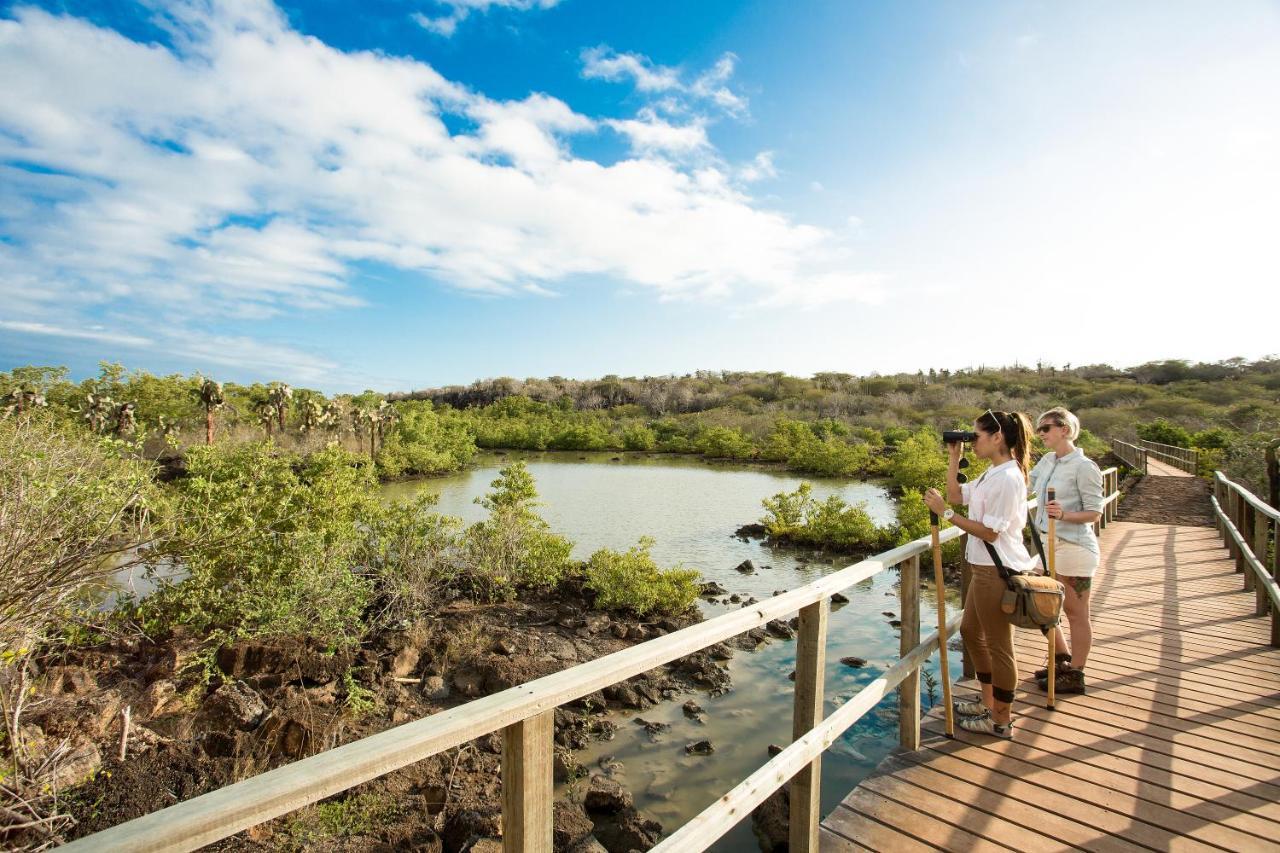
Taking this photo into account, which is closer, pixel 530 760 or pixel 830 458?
pixel 530 760

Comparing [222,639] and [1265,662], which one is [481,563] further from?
[1265,662]

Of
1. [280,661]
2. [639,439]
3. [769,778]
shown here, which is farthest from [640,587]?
[639,439]

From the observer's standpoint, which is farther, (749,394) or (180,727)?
(749,394)

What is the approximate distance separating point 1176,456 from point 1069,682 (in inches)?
1134

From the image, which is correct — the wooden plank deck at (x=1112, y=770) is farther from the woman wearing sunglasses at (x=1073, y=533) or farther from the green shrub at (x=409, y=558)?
the green shrub at (x=409, y=558)

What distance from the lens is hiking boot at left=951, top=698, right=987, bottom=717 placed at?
12.8 ft

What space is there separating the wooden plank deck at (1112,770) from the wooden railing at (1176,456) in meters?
22.9

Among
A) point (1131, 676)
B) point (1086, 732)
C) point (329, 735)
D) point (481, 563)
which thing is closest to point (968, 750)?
point (1086, 732)

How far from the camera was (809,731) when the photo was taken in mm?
2754

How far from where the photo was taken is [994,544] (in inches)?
141

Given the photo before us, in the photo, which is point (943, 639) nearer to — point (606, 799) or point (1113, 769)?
point (1113, 769)

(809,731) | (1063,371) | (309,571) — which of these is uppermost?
(1063,371)

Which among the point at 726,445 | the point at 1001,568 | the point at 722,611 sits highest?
the point at 1001,568

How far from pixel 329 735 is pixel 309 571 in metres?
3.28
